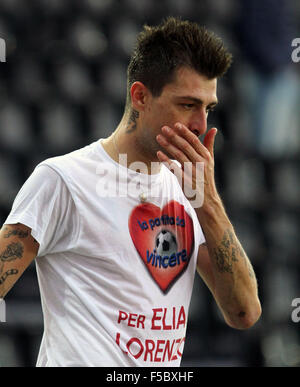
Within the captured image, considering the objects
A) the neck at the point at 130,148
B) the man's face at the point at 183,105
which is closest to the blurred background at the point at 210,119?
the neck at the point at 130,148

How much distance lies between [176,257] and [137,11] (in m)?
3.02

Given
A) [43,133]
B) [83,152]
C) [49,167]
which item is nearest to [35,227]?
[49,167]

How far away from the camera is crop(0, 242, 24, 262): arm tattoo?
1.87m

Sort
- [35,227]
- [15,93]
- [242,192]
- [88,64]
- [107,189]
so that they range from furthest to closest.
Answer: [242,192] → [88,64] → [15,93] → [107,189] → [35,227]

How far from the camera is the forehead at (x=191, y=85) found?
80.1 inches

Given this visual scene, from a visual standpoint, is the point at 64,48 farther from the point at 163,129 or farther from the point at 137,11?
the point at 163,129

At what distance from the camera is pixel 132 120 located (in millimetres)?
2182

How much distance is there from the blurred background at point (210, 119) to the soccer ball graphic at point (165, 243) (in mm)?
1983

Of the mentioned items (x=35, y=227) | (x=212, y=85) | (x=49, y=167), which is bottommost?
(x=35, y=227)

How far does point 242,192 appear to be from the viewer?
4781mm

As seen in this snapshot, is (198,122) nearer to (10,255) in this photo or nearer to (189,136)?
(189,136)

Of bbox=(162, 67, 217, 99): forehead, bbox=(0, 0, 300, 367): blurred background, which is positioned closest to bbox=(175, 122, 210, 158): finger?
bbox=(162, 67, 217, 99): forehead

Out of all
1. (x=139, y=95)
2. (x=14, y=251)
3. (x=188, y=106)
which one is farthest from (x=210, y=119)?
(x=14, y=251)

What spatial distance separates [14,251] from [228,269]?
677 millimetres
